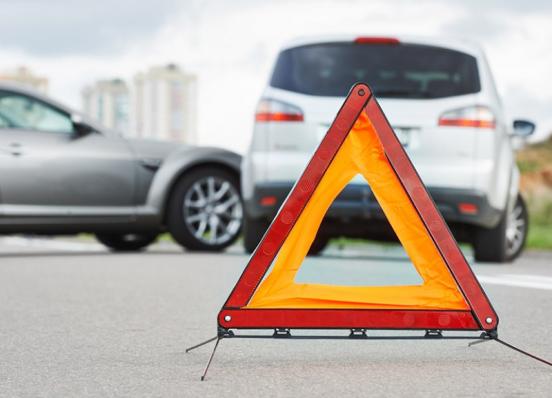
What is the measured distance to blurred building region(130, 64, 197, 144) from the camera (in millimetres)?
63844

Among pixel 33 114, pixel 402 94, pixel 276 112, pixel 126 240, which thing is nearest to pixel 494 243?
pixel 402 94

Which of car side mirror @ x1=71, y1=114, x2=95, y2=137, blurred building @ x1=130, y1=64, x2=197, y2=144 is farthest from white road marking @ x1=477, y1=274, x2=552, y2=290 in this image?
blurred building @ x1=130, y1=64, x2=197, y2=144

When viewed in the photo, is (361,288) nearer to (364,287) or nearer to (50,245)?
(364,287)

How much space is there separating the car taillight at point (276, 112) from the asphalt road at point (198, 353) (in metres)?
1.85

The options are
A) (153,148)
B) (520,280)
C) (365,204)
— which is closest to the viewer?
(520,280)

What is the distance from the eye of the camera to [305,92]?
10328 mm

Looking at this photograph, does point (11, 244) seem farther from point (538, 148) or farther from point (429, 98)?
point (538, 148)

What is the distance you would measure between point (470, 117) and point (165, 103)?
55.2 m

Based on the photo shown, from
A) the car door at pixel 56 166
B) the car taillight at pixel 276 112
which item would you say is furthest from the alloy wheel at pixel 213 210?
the car taillight at pixel 276 112

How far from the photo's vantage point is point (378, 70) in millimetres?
10500

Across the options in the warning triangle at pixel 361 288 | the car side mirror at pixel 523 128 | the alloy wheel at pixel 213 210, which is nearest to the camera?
the warning triangle at pixel 361 288

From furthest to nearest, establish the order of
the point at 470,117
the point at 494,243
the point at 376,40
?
the point at 494,243 < the point at 376,40 < the point at 470,117

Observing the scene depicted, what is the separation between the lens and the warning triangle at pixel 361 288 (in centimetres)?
506

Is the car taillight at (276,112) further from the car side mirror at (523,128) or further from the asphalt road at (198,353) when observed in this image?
the car side mirror at (523,128)
